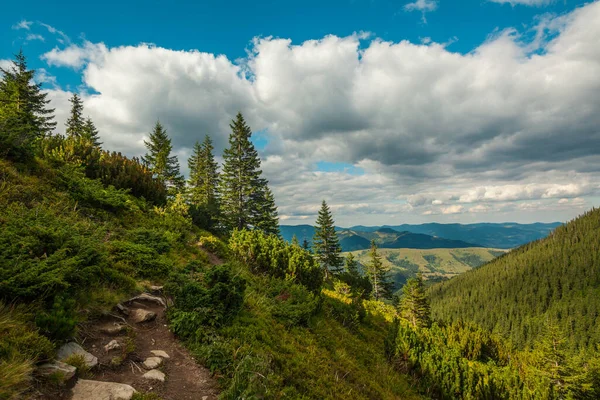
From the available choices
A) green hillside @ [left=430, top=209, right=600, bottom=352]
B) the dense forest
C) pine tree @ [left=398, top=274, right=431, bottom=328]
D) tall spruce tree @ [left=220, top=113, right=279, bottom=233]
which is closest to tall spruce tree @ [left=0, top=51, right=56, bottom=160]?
the dense forest

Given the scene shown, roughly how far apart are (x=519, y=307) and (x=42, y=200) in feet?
617

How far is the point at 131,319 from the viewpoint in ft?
21.0

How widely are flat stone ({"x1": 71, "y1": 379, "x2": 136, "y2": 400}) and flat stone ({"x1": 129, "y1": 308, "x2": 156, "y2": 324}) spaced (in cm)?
232

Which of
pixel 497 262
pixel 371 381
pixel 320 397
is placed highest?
pixel 320 397

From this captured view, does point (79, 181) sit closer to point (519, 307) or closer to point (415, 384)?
point (415, 384)

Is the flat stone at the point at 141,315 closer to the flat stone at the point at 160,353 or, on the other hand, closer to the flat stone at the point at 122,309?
the flat stone at the point at 122,309

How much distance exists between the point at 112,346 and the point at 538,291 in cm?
20082

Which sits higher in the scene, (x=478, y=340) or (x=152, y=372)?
(x=152, y=372)

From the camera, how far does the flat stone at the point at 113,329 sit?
18.5ft

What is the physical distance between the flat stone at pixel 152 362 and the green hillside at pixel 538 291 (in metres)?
136

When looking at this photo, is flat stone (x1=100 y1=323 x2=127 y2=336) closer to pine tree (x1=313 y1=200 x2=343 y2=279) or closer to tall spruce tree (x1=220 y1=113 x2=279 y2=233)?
tall spruce tree (x1=220 y1=113 x2=279 y2=233)

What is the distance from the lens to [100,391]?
4012mm

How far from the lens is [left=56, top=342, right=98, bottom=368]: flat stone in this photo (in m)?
4.39

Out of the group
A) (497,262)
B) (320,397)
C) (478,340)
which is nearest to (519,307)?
(497,262)
